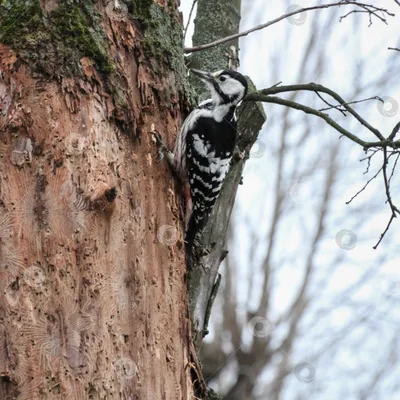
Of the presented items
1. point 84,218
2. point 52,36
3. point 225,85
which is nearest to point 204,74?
point 225,85

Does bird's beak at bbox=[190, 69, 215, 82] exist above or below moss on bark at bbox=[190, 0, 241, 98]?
below

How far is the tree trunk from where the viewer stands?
8.39ft

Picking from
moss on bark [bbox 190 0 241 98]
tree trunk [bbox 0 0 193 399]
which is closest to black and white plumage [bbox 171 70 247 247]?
moss on bark [bbox 190 0 241 98]

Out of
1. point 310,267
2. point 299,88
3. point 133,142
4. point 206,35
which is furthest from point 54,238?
point 310,267

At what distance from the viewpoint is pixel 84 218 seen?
2.71m

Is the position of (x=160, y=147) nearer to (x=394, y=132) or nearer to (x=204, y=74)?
(x=204, y=74)

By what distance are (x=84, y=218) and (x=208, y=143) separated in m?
1.66

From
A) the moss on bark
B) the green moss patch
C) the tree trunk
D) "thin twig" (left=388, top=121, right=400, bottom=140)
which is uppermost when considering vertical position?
the moss on bark

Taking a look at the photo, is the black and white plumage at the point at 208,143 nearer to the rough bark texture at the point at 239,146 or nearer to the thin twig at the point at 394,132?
the rough bark texture at the point at 239,146

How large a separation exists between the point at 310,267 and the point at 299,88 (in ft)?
12.6

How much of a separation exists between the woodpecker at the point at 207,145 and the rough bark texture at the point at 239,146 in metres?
0.09

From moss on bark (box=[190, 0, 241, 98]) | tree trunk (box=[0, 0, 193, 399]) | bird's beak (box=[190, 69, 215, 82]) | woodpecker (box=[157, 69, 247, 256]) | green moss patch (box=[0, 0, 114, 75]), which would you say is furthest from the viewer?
moss on bark (box=[190, 0, 241, 98])

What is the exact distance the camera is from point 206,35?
4426 millimetres

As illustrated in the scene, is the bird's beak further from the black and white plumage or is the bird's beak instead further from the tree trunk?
the tree trunk
